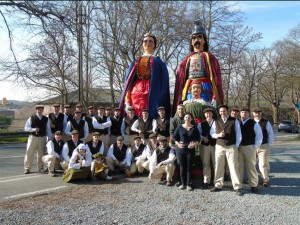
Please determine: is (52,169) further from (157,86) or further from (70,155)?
(157,86)

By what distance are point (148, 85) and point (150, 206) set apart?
11.8 ft

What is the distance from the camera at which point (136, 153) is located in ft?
24.1

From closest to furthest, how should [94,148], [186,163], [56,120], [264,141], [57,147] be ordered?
1. [186,163]
2. [264,141]
3. [94,148]
4. [57,147]
5. [56,120]

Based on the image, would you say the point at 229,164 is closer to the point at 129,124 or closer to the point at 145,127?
the point at 145,127

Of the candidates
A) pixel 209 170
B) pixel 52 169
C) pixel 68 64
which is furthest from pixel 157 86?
pixel 68 64

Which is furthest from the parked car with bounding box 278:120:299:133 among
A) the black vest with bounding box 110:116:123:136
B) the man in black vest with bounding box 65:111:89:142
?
the man in black vest with bounding box 65:111:89:142

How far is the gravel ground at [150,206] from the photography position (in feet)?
14.2

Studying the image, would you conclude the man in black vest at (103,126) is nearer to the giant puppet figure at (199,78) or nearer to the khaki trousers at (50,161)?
the khaki trousers at (50,161)

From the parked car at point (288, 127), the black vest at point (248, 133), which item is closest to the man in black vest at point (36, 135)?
the black vest at point (248, 133)

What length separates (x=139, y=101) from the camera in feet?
25.8

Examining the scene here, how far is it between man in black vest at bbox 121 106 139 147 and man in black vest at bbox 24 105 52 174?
1800 mm

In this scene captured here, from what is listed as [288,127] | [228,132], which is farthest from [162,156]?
[288,127]

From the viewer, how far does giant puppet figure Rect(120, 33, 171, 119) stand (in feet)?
25.5

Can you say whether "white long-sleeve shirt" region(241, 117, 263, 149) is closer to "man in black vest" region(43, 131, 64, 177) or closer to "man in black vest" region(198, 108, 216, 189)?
"man in black vest" region(198, 108, 216, 189)
